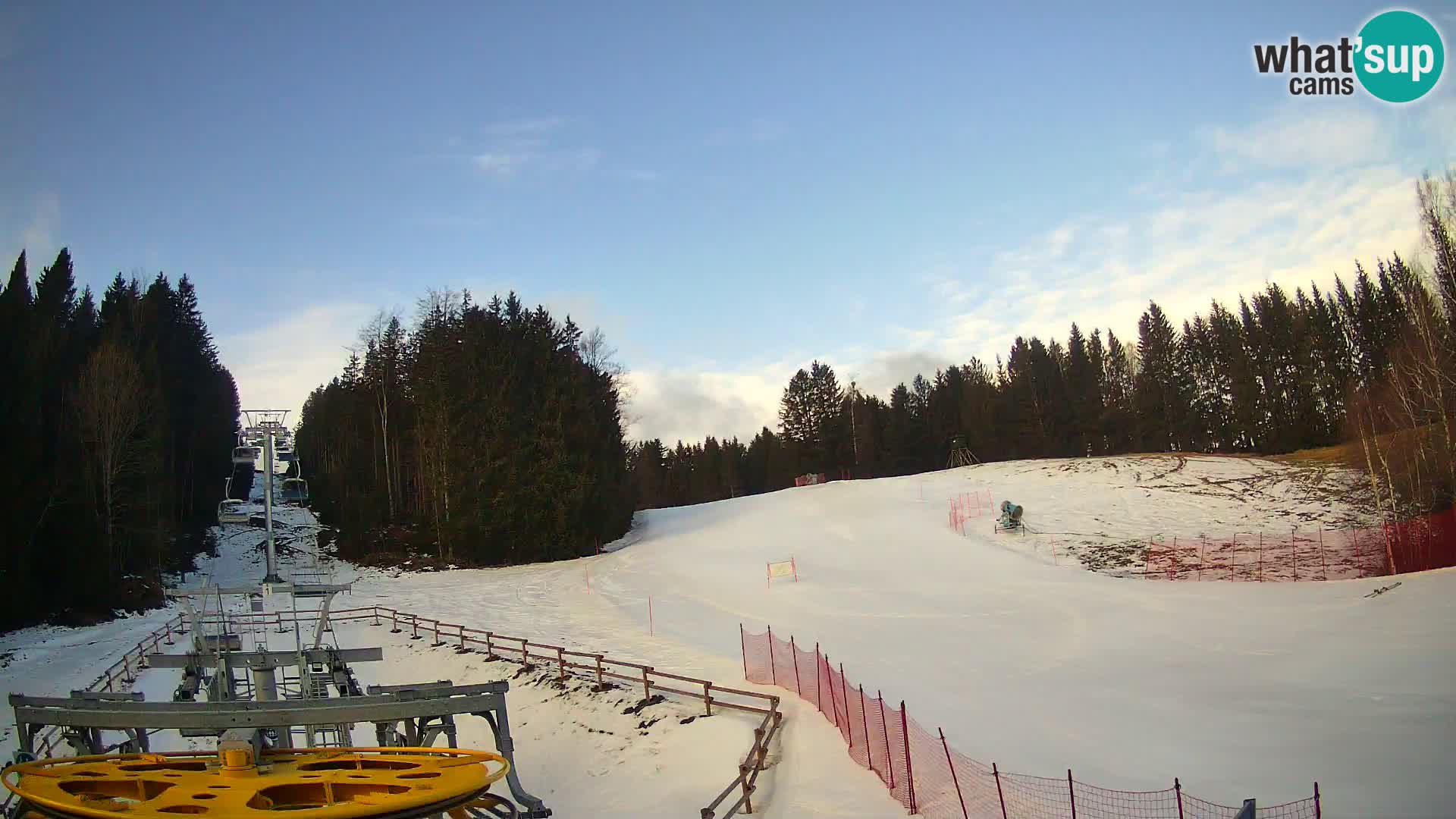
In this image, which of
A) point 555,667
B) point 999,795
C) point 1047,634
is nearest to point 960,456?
point 1047,634

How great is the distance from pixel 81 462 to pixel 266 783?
111 feet

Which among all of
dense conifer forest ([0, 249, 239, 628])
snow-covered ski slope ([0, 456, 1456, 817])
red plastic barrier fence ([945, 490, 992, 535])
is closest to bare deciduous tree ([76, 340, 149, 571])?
dense conifer forest ([0, 249, 239, 628])

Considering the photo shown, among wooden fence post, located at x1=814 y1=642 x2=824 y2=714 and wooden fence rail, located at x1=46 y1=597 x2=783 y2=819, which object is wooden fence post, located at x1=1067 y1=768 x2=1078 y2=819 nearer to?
wooden fence rail, located at x1=46 y1=597 x2=783 y2=819

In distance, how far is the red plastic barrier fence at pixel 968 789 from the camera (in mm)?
10742

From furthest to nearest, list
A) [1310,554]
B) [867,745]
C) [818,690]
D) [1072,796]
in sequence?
[1310,554], [818,690], [867,745], [1072,796]

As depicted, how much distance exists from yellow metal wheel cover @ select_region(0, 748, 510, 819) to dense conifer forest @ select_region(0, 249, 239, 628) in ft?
84.0

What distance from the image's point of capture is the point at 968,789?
11.5 meters

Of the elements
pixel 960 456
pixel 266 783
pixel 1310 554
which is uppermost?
pixel 960 456

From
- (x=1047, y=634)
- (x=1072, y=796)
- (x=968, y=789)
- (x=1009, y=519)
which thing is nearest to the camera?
(x=1072, y=796)

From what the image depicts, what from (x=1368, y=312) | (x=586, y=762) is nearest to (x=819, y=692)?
(x=586, y=762)

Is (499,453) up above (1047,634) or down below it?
above

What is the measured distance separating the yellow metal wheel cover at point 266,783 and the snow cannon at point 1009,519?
118ft

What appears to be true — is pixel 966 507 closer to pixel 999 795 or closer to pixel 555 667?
pixel 555 667

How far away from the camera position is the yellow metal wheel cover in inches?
292
